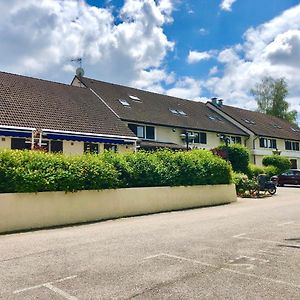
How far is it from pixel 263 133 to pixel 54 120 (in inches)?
1243

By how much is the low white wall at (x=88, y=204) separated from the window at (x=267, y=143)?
108 ft

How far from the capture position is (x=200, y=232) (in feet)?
31.9

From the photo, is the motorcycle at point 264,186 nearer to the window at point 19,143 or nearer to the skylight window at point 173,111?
the window at point 19,143

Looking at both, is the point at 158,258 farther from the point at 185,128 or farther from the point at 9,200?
the point at 185,128

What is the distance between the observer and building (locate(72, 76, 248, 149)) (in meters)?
32.5

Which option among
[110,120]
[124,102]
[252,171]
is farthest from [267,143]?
[110,120]

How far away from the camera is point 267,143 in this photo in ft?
162

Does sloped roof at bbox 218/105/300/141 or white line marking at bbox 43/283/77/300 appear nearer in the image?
white line marking at bbox 43/283/77/300

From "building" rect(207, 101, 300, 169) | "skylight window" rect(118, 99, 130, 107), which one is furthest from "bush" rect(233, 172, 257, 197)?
"building" rect(207, 101, 300, 169)

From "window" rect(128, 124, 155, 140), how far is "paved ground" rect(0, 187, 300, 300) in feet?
A: 70.2

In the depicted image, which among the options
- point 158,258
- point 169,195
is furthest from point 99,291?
point 169,195

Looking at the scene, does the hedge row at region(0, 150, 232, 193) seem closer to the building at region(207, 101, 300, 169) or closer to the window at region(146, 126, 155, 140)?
the window at region(146, 126, 155, 140)

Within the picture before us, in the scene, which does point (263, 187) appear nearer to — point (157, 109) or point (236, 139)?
point (157, 109)

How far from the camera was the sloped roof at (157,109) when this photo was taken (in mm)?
33156
